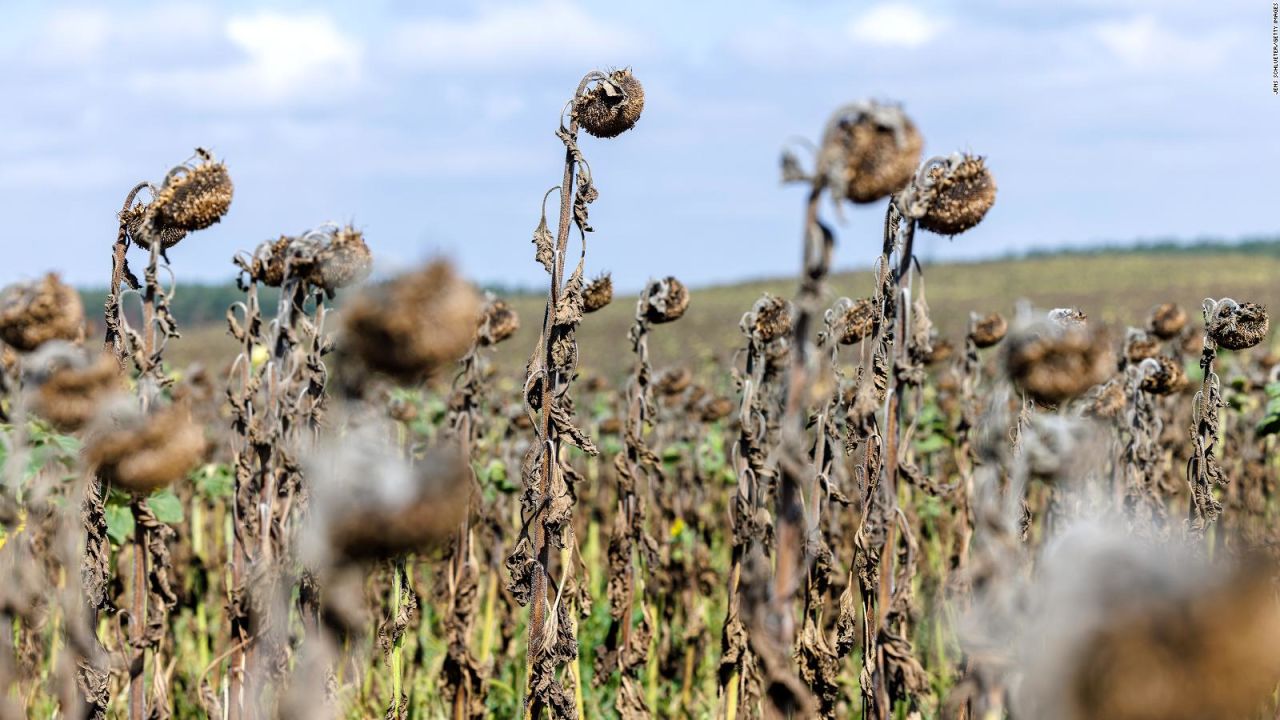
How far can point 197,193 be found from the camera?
3.91 m

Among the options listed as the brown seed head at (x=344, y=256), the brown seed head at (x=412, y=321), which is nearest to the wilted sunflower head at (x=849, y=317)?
the brown seed head at (x=344, y=256)

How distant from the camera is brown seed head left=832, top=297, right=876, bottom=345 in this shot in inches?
180

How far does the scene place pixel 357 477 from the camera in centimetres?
206

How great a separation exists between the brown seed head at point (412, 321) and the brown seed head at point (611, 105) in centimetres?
250

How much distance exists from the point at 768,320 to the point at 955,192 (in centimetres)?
184

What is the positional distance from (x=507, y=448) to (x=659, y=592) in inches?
86.4

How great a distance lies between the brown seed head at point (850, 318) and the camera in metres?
4.57

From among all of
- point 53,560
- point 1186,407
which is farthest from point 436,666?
point 1186,407

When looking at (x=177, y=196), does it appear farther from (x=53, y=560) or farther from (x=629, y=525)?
(x=53, y=560)

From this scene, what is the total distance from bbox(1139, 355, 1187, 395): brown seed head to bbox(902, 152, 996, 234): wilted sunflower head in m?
3.31

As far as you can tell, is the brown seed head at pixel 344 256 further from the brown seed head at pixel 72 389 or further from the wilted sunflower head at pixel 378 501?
the wilted sunflower head at pixel 378 501

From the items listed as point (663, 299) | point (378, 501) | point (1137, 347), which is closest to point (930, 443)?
point (1137, 347)

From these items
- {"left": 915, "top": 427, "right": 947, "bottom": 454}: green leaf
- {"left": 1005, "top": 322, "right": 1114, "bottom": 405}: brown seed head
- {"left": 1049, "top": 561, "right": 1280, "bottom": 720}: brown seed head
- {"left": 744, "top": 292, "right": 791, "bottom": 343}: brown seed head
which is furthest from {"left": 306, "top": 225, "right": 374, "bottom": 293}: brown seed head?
A: {"left": 915, "top": 427, "right": 947, "bottom": 454}: green leaf

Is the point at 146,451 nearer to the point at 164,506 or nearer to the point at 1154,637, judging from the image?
the point at 1154,637
